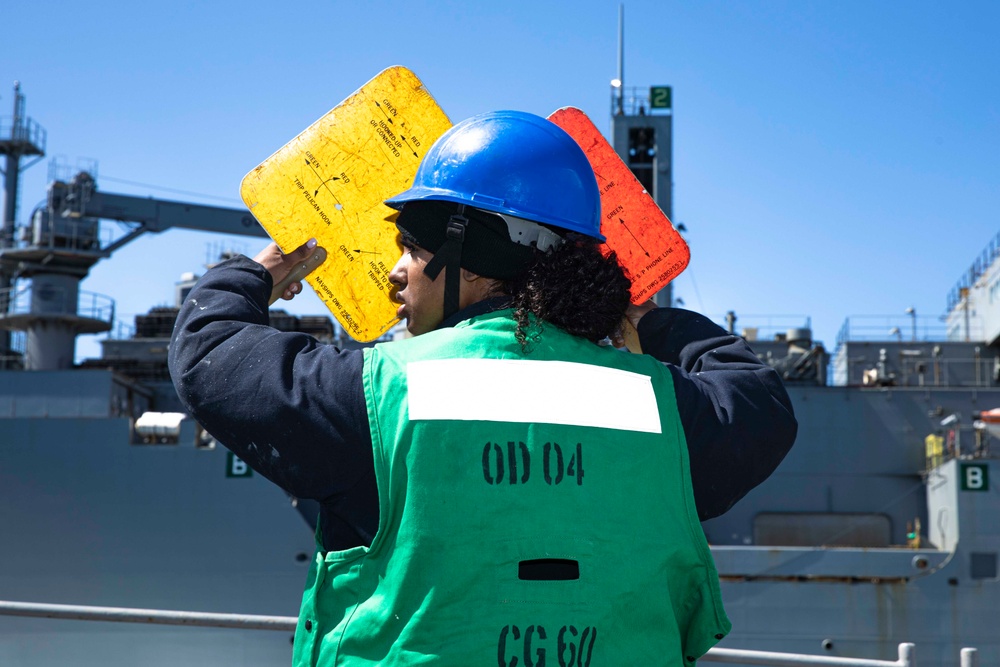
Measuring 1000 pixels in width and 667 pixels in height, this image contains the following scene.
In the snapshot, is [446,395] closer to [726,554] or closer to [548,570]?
[548,570]

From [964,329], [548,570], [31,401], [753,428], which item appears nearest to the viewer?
[548,570]

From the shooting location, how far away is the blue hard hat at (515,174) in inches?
56.7

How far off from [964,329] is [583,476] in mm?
23133

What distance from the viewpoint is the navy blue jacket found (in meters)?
1.23

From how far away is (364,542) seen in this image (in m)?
1.27

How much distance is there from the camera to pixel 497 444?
1.19 meters

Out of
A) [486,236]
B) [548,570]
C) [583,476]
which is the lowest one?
[548,570]

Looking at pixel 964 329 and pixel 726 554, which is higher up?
pixel 964 329

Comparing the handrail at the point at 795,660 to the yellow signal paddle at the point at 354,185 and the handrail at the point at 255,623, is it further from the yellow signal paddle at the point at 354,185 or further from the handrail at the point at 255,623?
the yellow signal paddle at the point at 354,185

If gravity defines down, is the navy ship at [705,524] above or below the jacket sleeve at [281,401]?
below

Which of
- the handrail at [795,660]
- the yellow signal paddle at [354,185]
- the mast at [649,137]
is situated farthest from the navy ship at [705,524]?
the yellow signal paddle at [354,185]

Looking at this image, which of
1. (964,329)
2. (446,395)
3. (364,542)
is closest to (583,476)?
(446,395)

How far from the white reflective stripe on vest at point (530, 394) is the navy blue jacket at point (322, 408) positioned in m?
0.09

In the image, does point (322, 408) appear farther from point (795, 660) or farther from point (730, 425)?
point (795, 660)
